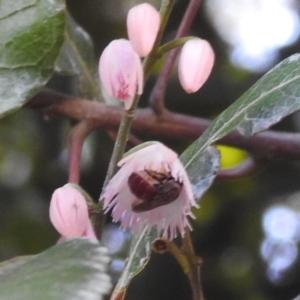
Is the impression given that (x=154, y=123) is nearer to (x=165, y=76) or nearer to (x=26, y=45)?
(x=165, y=76)

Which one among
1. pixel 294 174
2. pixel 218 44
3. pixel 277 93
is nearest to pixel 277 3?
pixel 218 44

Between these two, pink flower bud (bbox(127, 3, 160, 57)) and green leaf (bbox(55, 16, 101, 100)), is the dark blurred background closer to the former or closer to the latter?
green leaf (bbox(55, 16, 101, 100))

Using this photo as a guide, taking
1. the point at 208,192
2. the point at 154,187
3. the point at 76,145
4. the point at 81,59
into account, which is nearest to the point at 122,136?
the point at 154,187

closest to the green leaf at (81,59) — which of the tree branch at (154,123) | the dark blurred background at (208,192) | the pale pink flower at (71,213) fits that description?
the tree branch at (154,123)

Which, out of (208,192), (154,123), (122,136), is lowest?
(208,192)

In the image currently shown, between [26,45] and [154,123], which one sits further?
[154,123]

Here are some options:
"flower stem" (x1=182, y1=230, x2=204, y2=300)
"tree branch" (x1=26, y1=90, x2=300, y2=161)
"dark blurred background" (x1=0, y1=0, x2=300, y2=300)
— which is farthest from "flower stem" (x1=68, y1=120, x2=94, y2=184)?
"dark blurred background" (x1=0, y1=0, x2=300, y2=300)

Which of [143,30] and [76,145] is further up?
[143,30]

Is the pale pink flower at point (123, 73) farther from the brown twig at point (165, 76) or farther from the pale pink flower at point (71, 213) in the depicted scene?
the brown twig at point (165, 76)
